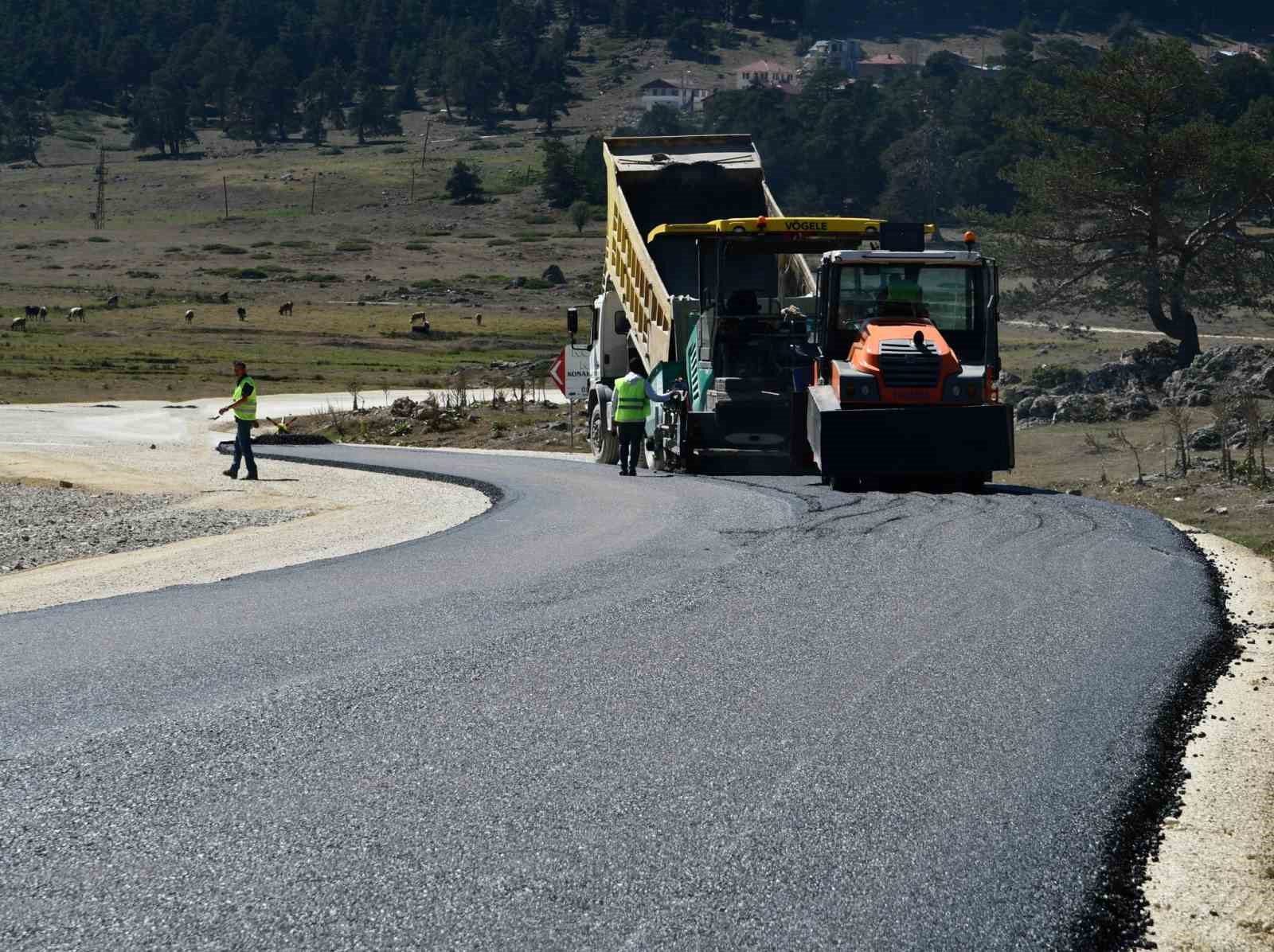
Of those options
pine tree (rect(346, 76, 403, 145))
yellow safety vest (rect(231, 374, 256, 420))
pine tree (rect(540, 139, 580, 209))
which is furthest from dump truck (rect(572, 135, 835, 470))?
pine tree (rect(346, 76, 403, 145))

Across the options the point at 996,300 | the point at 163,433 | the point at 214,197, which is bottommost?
the point at 163,433

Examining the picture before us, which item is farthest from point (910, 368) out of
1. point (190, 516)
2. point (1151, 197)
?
point (1151, 197)

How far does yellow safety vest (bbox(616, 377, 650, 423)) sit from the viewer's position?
2272cm

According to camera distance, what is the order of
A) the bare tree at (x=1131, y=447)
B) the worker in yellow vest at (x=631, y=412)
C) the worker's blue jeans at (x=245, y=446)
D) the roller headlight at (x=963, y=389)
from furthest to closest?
the worker's blue jeans at (x=245, y=446)
the worker in yellow vest at (x=631, y=412)
the bare tree at (x=1131, y=447)
the roller headlight at (x=963, y=389)

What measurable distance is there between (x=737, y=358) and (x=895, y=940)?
16.2 m

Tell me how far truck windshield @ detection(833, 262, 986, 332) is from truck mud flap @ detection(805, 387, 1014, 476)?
1524 mm

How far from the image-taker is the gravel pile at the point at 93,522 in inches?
642

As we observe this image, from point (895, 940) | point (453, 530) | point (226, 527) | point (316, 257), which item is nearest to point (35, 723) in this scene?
point (895, 940)

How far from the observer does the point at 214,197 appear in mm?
150875

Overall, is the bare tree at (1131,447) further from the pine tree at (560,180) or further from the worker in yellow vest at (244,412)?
the pine tree at (560,180)

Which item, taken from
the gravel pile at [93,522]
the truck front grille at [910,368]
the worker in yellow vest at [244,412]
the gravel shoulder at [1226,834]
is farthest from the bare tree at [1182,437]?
the worker in yellow vest at [244,412]

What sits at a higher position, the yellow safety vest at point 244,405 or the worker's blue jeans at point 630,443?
the yellow safety vest at point 244,405

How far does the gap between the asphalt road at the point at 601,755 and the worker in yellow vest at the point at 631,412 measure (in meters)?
10.8

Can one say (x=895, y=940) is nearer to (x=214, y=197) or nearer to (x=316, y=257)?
(x=316, y=257)
